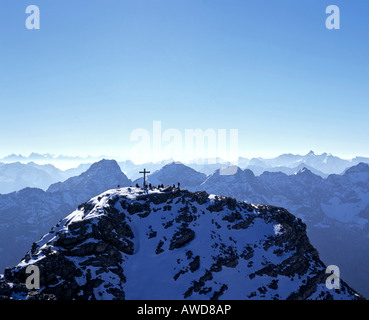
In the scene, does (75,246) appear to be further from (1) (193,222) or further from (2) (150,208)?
(1) (193,222)

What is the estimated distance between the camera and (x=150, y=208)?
8681 centimetres

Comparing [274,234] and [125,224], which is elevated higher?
[125,224]

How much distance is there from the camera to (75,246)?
6544cm

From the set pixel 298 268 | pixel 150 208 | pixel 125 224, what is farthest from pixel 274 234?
pixel 125 224

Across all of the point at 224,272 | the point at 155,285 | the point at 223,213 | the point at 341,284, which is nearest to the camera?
the point at 155,285

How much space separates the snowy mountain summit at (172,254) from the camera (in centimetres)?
5872

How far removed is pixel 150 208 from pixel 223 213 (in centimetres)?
2406

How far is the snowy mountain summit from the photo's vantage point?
2312 inches

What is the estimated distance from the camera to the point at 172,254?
7369 centimetres
